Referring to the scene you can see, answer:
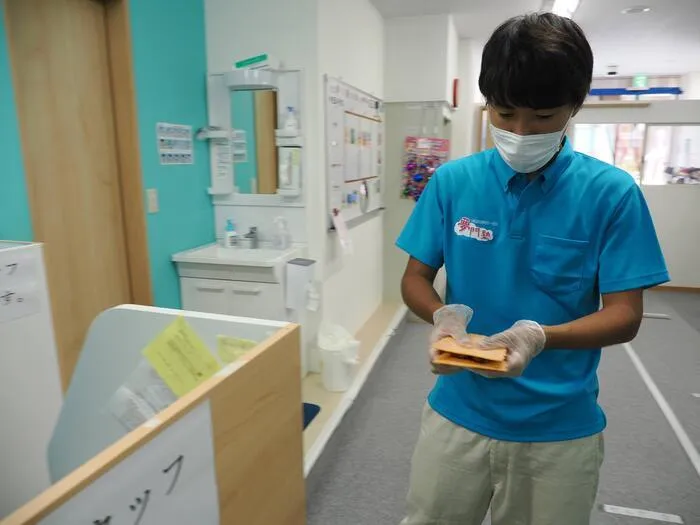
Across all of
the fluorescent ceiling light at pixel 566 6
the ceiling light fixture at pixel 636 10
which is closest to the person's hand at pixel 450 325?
the fluorescent ceiling light at pixel 566 6

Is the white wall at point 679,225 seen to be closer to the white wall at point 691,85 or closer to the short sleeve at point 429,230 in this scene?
the white wall at point 691,85

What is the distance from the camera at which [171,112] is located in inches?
106

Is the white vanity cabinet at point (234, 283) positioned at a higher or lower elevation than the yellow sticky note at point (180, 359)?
lower

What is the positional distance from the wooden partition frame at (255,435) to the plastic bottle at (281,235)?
201cm

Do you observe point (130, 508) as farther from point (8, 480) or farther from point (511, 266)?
point (8, 480)

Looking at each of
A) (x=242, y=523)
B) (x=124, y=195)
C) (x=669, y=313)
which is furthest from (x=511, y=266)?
(x=669, y=313)

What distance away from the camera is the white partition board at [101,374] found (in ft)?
3.78

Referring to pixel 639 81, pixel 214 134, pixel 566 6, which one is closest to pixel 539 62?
pixel 214 134

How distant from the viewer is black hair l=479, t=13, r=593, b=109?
93 centimetres

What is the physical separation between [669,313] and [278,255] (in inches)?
156

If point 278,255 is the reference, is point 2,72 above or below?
above

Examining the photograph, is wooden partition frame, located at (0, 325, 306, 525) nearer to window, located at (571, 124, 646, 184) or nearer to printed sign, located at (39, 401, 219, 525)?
printed sign, located at (39, 401, 219, 525)

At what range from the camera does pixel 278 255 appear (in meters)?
2.81

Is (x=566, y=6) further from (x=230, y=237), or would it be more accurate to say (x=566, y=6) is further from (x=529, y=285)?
(x=529, y=285)
